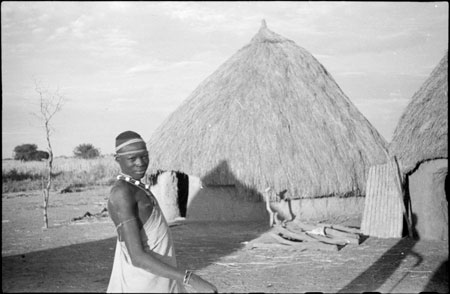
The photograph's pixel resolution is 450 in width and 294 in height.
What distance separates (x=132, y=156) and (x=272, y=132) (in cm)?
764

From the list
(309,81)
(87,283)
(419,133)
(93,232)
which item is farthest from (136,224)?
(309,81)

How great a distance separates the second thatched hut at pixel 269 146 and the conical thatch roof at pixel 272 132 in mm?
20

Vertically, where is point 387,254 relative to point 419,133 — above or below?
below

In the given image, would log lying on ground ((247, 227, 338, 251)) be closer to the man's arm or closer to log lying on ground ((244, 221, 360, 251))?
log lying on ground ((244, 221, 360, 251))

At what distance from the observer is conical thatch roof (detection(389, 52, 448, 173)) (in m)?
7.54

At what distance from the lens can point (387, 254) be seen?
6.88 m

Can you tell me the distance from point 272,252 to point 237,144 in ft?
10.4

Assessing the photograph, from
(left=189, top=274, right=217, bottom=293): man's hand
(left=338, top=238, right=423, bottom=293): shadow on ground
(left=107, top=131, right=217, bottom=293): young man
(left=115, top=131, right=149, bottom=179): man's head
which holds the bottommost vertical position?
(left=338, top=238, right=423, bottom=293): shadow on ground

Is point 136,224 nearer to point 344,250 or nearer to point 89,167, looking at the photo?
point 344,250

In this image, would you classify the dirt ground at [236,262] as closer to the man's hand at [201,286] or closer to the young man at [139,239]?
the young man at [139,239]

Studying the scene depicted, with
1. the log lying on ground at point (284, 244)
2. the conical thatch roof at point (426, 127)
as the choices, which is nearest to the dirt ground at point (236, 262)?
the log lying on ground at point (284, 244)

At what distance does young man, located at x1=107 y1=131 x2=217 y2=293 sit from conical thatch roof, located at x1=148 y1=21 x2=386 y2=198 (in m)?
7.09

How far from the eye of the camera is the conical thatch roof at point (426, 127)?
7535 mm

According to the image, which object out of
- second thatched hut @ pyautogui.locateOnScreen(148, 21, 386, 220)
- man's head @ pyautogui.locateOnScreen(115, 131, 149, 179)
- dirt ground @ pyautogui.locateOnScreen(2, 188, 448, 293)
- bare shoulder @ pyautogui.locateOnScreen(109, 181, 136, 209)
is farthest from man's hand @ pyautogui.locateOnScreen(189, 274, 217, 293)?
second thatched hut @ pyautogui.locateOnScreen(148, 21, 386, 220)
